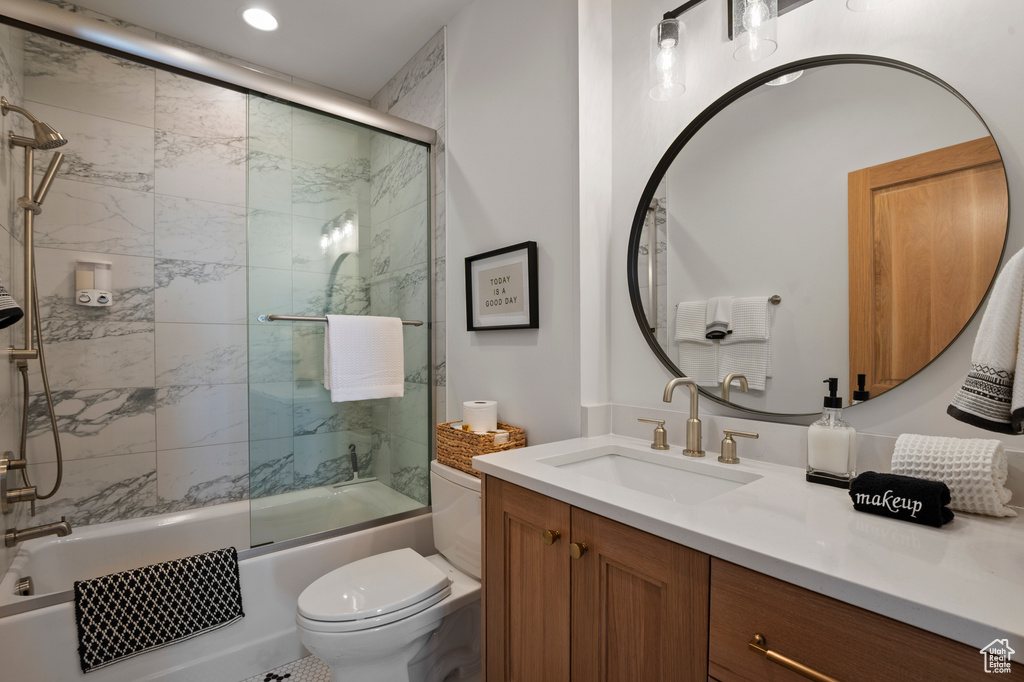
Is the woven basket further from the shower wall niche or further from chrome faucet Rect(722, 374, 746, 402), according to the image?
chrome faucet Rect(722, 374, 746, 402)

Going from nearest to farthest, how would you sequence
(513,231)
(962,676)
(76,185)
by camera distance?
(962,676), (513,231), (76,185)

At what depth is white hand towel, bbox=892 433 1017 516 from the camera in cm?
81

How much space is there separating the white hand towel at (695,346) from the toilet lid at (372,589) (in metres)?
1.02

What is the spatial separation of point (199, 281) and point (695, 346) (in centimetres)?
229

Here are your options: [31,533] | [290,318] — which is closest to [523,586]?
[290,318]

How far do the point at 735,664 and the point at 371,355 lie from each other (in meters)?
1.63

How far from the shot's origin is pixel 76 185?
2.09 meters

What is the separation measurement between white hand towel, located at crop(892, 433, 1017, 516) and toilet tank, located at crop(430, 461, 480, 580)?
120 centimetres

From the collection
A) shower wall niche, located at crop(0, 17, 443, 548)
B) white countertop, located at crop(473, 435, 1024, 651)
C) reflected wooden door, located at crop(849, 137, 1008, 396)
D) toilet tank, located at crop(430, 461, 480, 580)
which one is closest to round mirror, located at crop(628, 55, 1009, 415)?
reflected wooden door, located at crop(849, 137, 1008, 396)

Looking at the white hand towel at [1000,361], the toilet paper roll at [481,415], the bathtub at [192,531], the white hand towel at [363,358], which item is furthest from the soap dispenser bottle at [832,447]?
the bathtub at [192,531]

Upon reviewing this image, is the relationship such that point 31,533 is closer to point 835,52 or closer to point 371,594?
point 371,594

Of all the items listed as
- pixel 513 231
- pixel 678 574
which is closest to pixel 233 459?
pixel 513 231

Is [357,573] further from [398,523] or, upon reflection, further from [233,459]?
[233,459]

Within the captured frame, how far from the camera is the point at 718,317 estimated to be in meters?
1.36
